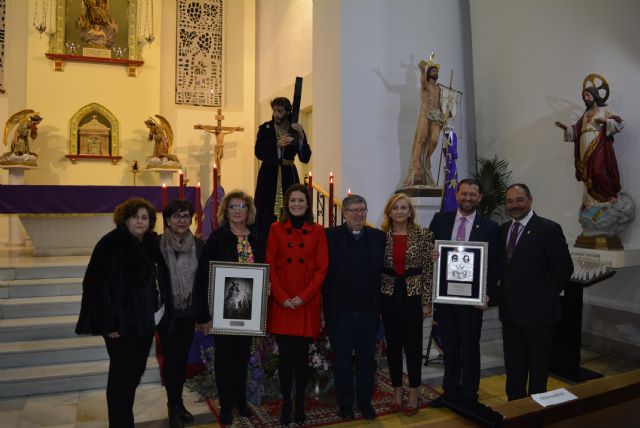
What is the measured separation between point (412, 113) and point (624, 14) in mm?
2711

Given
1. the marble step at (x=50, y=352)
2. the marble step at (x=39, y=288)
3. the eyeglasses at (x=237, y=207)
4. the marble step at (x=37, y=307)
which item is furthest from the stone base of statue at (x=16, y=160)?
the eyeglasses at (x=237, y=207)

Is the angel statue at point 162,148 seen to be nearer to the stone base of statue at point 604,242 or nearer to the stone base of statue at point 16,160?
the stone base of statue at point 16,160


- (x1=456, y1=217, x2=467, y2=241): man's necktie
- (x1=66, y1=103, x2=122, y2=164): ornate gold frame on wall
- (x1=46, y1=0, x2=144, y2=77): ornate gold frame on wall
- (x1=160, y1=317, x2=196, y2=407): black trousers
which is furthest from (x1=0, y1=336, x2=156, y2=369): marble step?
(x1=46, y1=0, x2=144, y2=77): ornate gold frame on wall

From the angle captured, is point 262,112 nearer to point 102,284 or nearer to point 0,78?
point 0,78

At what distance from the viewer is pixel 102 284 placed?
2703mm

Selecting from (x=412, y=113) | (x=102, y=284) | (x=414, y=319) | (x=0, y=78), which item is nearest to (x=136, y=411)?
(x=102, y=284)

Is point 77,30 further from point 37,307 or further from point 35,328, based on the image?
point 35,328

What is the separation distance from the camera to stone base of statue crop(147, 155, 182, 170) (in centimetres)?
849

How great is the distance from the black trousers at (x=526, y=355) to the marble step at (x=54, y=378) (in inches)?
110

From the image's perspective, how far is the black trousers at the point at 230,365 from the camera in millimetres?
3275

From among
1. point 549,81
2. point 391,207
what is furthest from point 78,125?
point 391,207

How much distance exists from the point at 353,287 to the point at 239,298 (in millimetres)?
723

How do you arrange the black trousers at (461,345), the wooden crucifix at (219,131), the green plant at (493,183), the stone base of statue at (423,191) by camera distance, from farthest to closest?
the wooden crucifix at (219,131), the green plant at (493,183), the stone base of statue at (423,191), the black trousers at (461,345)

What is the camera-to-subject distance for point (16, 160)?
7.63 metres
